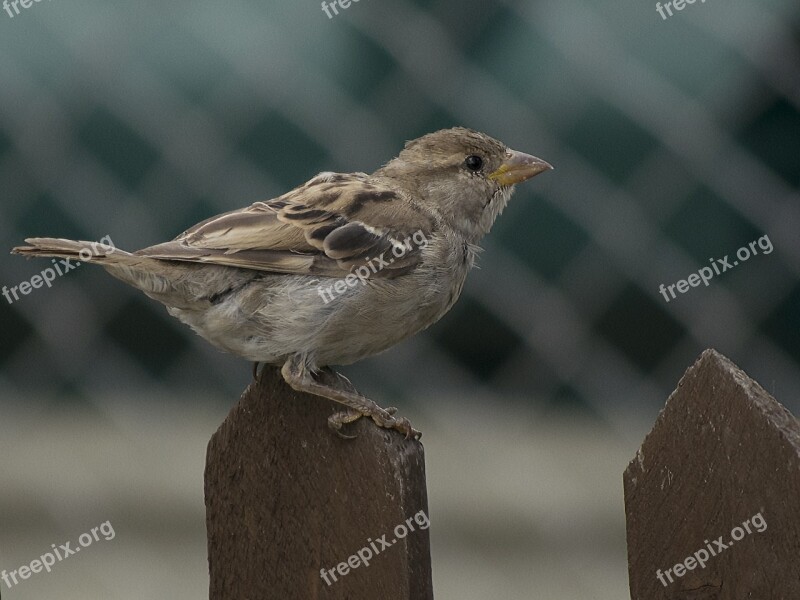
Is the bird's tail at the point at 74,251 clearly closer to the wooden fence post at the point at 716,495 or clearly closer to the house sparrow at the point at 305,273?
the house sparrow at the point at 305,273

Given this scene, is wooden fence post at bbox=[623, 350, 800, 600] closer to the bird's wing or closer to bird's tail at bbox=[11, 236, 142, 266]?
the bird's wing

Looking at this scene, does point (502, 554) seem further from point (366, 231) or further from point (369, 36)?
point (366, 231)

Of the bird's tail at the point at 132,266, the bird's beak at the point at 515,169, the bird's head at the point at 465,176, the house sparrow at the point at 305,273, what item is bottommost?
the bird's tail at the point at 132,266

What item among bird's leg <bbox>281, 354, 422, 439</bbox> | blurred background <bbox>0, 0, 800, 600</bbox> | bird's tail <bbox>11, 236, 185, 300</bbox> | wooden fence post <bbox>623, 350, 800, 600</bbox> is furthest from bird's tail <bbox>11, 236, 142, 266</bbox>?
blurred background <bbox>0, 0, 800, 600</bbox>

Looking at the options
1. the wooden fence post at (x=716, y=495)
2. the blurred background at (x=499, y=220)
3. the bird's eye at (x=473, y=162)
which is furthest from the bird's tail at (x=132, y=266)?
the blurred background at (x=499, y=220)

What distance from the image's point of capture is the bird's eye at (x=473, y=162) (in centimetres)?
299

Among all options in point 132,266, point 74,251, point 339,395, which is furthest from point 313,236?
point 339,395

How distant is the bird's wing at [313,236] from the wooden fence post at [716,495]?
0.83m

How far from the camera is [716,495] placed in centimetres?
186

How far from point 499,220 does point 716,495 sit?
2.38 metres

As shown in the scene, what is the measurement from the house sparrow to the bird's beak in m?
0.21

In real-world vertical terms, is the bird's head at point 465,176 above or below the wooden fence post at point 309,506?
above

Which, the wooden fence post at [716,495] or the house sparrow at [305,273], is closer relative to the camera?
the wooden fence post at [716,495]

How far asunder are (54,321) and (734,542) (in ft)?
9.32
